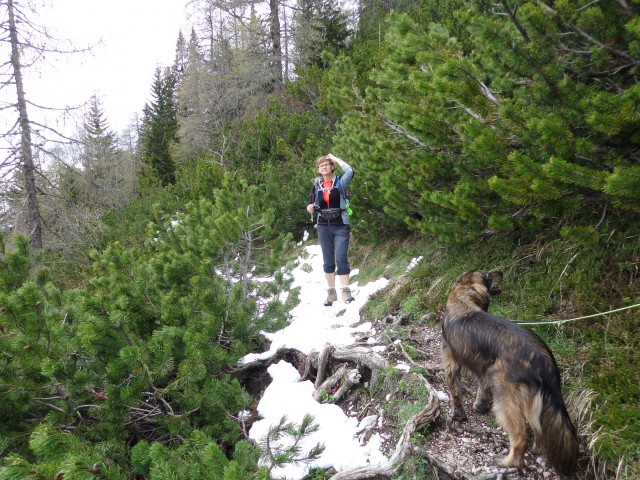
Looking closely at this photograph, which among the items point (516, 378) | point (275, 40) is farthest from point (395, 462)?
point (275, 40)

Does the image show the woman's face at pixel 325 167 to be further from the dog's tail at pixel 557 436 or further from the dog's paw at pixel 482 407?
the dog's tail at pixel 557 436

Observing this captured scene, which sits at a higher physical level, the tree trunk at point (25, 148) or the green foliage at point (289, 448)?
the tree trunk at point (25, 148)

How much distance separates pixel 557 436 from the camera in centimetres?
204

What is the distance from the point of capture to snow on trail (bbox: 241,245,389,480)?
2.82m

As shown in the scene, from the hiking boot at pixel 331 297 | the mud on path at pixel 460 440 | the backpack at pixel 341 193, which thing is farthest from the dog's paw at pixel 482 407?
the hiking boot at pixel 331 297

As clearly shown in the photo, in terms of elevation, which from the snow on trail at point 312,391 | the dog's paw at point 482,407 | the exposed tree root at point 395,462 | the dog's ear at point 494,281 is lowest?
the snow on trail at point 312,391

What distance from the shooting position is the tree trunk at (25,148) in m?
8.91

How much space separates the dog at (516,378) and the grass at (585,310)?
37 centimetres

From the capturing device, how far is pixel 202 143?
1848 cm

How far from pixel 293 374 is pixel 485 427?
2.25 meters

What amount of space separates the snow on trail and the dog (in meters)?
0.83

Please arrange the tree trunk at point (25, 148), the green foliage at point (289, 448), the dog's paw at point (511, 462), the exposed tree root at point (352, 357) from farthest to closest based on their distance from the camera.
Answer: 1. the tree trunk at point (25, 148)
2. the exposed tree root at point (352, 357)
3. the green foliage at point (289, 448)
4. the dog's paw at point (511, 462)

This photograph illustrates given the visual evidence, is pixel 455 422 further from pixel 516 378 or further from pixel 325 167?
pixel 325 167

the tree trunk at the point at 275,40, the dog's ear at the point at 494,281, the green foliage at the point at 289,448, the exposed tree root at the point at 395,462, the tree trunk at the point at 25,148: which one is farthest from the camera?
the tree trunk at the point at 275,40
